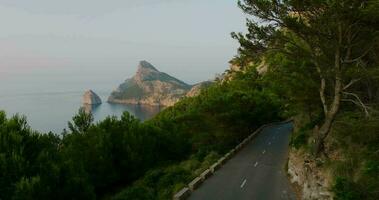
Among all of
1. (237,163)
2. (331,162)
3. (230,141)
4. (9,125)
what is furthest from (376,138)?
(230,141)

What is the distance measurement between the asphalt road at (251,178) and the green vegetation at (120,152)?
188cm

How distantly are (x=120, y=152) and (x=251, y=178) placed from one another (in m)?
14.2

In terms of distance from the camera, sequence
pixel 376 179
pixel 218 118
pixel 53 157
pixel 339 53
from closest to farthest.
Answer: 1. pixel 376 179
2. pixel 339 53
3. pixel 53 157
4. pixel 218 118

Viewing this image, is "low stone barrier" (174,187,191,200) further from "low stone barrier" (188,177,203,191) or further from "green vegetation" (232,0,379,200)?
"green vegetation" (232,0,379,200)

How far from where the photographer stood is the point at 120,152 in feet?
129

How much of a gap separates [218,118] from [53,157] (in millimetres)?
21941

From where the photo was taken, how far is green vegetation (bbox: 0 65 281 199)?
2503 centimetres

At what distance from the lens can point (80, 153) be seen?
3681 centimetres

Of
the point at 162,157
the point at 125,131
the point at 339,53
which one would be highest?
the point at 339,53

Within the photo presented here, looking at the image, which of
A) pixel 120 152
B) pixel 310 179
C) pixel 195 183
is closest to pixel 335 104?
pixel 310 179

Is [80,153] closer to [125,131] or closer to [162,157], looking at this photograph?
[125,131]

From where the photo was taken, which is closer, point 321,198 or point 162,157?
point 321,198

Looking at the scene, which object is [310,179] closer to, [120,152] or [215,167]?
[215,167]

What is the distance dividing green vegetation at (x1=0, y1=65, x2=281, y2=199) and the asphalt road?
6.18 feet
